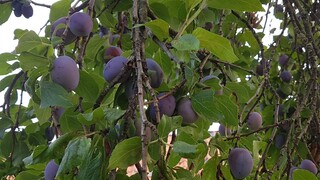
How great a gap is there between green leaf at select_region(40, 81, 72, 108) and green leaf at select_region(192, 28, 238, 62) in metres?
0.18

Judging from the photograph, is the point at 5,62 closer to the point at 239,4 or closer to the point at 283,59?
the point at 239,4

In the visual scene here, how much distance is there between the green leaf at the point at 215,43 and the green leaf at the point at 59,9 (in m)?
0.27

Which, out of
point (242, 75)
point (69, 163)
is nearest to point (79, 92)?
point (69, 163)

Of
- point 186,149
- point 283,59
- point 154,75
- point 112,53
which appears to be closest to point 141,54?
point 154,75

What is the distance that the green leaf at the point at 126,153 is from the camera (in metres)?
0.53

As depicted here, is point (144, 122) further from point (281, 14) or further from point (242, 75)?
point (281, 14)

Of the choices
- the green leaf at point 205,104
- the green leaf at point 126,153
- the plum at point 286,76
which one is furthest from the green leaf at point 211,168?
the plum at point 286,76

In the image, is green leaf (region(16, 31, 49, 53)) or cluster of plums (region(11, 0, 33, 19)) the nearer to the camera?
green leaf (region(16, 31, 49, 53))

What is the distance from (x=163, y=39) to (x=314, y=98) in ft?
2.00

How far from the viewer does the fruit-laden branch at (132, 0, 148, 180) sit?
0.51 m

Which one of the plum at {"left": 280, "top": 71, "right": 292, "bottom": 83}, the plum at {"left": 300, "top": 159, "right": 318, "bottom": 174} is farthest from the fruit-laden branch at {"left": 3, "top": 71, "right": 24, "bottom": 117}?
the plum at {"left": 280, "top": 71, "right": 292, "bottom": 83}

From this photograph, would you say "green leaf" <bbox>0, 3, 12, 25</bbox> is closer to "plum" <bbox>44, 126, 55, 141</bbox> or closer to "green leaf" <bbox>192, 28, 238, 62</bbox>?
"plum" <bbox>44, 126, 55, 141</bbox>

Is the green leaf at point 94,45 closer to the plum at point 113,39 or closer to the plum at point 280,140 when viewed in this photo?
the plum at point 113,39

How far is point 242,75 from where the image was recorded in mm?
1400
